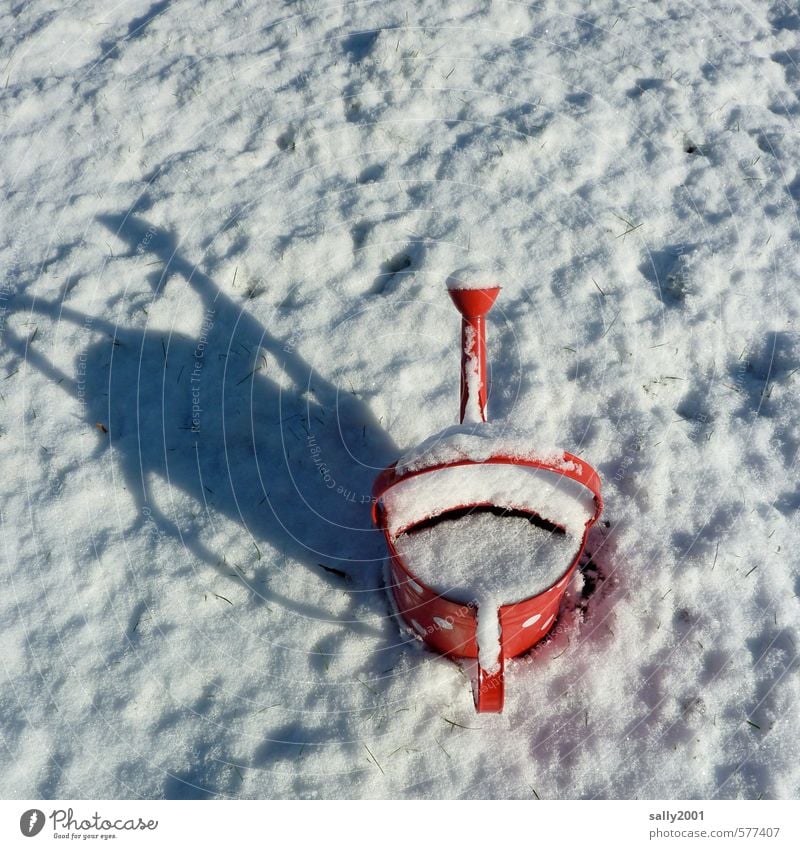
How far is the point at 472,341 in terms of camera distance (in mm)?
2326

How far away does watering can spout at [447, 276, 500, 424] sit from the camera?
2.20 metres

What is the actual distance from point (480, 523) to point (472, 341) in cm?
57

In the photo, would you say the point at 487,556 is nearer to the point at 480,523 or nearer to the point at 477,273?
the point at 480,523

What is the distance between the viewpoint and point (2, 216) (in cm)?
353

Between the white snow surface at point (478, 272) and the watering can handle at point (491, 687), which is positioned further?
the white snow surface at point (478, 272)

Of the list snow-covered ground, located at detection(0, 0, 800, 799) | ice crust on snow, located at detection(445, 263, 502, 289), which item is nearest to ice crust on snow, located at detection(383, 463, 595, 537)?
snow-covered ground, located at detection(0, 0, 800, 799)

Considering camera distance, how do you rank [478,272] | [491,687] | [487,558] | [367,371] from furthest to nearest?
[478,272] < [367,371] < [487,558] < [491,687]

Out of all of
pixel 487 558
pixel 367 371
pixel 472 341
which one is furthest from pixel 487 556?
pixel 367 371

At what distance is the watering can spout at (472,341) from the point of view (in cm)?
220

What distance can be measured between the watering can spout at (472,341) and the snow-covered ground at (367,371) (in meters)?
0.54

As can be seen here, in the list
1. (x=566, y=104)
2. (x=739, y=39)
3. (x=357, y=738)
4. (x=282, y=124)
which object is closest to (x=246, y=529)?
(x=357, y=738)

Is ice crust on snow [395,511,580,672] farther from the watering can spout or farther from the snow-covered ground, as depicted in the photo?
the snow-covered ground

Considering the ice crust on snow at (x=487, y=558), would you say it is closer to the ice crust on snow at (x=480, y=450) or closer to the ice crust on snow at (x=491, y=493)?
the ice crust on snow at (x=491, y=493)

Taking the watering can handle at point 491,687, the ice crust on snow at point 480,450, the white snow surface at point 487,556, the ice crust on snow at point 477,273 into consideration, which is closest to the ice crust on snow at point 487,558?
the white snow surface at point 487,556
